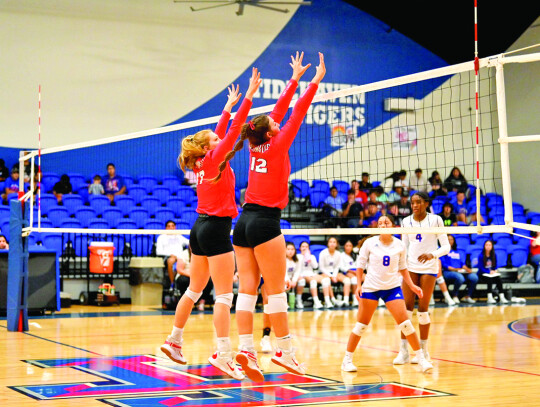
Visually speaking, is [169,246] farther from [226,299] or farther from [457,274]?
[226,299]

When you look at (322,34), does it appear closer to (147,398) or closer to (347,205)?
(347,205)

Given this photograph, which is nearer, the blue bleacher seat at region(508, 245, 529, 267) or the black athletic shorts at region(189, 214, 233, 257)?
the black athletic shorts at region(189, 214, 233, 257)

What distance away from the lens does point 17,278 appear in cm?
1025

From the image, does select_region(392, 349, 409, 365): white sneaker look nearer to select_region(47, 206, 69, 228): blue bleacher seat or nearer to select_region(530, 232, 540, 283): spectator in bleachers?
select_region(47, 206, 69, 228): blue bleacher seat

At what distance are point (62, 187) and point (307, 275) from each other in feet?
18.1

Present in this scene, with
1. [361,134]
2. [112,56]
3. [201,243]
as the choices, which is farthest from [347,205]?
[201,243]

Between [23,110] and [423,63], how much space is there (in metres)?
11.0

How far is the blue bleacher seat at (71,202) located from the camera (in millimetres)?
15367

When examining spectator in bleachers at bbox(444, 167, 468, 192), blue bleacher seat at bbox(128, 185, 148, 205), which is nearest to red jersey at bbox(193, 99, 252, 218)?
blue bleacher seat at bbox(128, 185, 148, 205)

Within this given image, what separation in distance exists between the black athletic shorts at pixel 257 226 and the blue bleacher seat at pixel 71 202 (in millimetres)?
10533

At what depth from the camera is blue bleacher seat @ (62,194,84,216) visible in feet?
50.4

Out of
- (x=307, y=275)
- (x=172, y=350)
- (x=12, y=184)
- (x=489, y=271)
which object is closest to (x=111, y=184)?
(x=12, y=184)

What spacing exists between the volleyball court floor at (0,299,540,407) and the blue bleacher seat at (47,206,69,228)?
3.07 m

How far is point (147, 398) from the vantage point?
18.5ft
